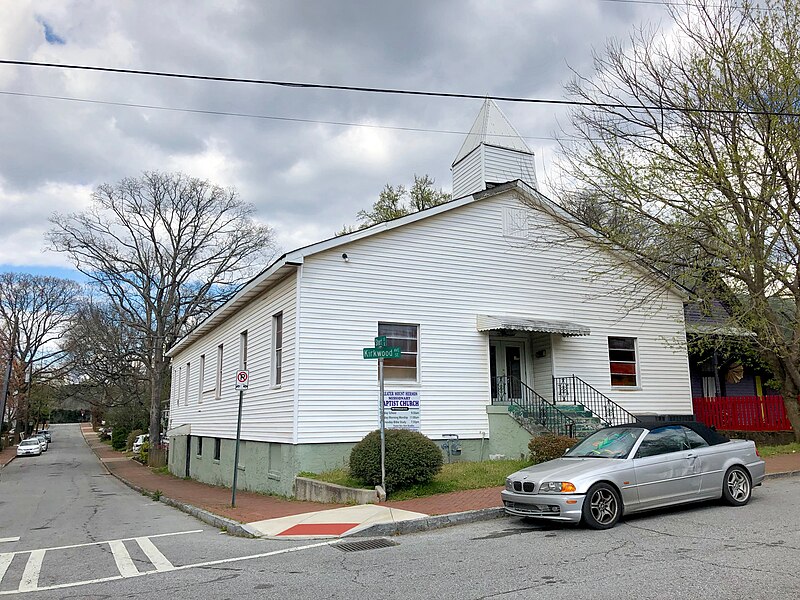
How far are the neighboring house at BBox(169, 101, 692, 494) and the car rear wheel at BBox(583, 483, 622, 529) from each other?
6.97 m

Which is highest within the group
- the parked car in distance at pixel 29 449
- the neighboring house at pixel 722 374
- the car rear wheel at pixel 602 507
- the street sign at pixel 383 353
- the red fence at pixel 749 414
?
the neighboring house at pixel 722 374

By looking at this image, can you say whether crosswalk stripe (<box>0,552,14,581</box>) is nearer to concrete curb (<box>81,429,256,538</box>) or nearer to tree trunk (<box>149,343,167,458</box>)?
concrete curb (<box>81,429,256,538</box>)

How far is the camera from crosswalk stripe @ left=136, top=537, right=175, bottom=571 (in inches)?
313

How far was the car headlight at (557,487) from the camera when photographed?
8547 mm

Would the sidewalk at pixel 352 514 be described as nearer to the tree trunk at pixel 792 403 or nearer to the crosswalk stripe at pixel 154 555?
the crosswalk stripe at pixel 154 555

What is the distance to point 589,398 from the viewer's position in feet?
58.5

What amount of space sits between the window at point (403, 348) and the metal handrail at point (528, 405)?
2.57 meters

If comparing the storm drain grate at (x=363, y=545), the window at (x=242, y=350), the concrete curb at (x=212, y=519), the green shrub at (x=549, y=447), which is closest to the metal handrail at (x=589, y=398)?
the green shrub at (x=549, y=447)

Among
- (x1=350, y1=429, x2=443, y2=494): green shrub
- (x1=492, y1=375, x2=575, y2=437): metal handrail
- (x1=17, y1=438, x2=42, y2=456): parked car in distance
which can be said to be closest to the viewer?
(x1=350, y1=429, x2=443, y2=494): green shrub

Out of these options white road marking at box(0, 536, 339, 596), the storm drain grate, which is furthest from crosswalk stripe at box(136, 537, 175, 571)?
the storm drain grate

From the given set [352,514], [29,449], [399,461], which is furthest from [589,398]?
[29,449]

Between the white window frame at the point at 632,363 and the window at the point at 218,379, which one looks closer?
the white window frame at the point at 632,363

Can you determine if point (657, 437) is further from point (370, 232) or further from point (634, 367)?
point (634, 367)

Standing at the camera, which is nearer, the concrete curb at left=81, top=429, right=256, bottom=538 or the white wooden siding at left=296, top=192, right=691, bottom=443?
the concrete curb at left=81, top=429, right=256, bottom=538
